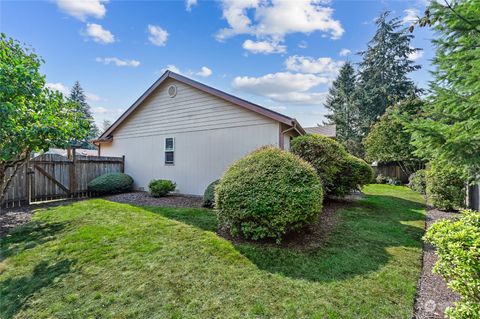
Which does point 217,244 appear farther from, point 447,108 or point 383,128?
point 383,128

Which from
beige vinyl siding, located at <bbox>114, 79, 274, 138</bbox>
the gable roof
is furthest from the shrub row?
beige vinyl siding, located at <bbox>114, 79, 274, 138</bbox>

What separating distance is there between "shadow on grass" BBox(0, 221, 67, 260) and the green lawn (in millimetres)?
24

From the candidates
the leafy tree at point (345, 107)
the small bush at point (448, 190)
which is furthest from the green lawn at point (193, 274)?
the leafy tree at point (345, 107)

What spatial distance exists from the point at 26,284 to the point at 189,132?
7742mm

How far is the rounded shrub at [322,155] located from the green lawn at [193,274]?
2658 mm

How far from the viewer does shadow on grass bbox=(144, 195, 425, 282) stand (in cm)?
389

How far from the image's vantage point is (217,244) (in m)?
4.81

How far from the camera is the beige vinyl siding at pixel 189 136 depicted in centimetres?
924

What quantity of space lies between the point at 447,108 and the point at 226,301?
5368 millimetres

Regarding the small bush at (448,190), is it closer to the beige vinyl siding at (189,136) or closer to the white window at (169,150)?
the beige vinyl siding at (189,136)

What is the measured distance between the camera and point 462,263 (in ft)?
8.05

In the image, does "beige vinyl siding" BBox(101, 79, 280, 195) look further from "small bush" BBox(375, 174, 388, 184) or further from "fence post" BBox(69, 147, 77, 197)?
"small bush" BBox(375, 174, 388, 184)

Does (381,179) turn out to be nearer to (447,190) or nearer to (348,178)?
(447,190)

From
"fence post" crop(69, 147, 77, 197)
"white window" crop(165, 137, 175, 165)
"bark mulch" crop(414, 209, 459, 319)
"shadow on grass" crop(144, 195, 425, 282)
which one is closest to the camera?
"bark mulch" crop(414, 209, 459, 319)
